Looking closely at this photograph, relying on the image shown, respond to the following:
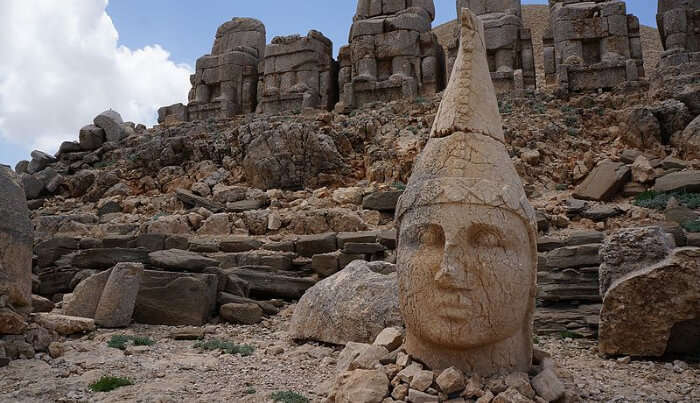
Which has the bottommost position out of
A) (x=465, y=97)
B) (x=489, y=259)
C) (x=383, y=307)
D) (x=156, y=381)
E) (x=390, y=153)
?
(x=156, y=381)

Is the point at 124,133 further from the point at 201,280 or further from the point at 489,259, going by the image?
the point at 489,259

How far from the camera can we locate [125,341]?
20.2ft

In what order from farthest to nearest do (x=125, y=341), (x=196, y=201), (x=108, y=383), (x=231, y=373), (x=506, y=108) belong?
(x=506, y=108) → (x=196, y=201) → (x=125, y=341) → (x=231, y=373) → (x=108, y=383)

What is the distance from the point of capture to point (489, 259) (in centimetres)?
344

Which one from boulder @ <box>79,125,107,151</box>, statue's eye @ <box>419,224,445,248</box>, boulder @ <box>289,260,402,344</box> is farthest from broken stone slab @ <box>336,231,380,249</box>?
boulder @ <box>79,125,107,151</box>

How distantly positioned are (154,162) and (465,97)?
648 inches

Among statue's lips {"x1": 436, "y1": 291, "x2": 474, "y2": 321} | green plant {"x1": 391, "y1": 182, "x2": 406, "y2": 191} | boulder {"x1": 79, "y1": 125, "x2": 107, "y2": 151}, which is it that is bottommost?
statue's lips {"x1": 436, "y1": 291, "x2": 474, "y2": 321}

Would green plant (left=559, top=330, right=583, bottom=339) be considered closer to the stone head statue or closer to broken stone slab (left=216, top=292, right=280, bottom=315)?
the stone head statue

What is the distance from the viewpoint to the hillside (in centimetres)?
3334

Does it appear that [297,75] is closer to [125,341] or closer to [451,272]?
[125,341]

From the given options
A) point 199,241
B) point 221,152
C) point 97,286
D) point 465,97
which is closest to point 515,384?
point 465,97

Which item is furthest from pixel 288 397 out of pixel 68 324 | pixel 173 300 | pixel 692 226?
pixel 692 226

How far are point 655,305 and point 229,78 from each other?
1947 cm

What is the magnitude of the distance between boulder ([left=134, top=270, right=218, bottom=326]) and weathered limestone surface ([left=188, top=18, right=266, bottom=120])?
1438cm
